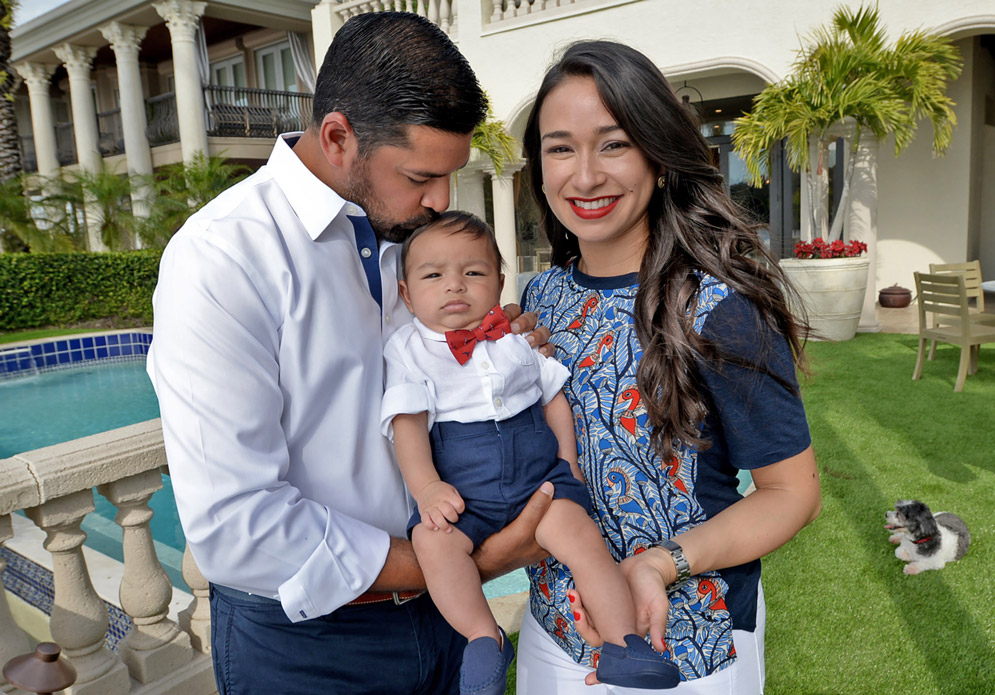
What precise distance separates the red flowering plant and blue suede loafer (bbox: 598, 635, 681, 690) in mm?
8525

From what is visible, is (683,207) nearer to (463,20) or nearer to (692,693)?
(692,693)

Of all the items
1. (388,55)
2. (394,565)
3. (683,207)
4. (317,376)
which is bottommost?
(394,565)

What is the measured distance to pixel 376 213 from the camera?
1.48 meters

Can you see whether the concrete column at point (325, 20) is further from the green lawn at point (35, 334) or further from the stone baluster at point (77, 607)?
the stone baluster at point (77, 607)

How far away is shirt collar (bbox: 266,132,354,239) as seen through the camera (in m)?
1.35

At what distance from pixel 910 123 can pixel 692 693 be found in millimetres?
9070

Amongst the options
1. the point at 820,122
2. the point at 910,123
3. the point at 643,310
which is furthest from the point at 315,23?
the point at 643,310

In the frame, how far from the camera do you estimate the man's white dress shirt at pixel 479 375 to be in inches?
58.9

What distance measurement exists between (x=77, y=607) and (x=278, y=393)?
1364 millimetres

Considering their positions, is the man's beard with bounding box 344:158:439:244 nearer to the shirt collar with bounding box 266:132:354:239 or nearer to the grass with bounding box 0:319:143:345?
the shirt collar with bounding box 266:132:354:239

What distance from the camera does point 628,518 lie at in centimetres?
146

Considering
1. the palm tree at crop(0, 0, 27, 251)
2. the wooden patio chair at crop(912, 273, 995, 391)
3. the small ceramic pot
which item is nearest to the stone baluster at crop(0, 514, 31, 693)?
the wooden patio chair at crop(912, 273, 995, 391)

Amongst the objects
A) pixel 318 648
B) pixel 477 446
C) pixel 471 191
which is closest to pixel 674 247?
pixel 477 446

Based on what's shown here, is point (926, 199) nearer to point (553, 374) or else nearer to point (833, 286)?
point (833, 286)
